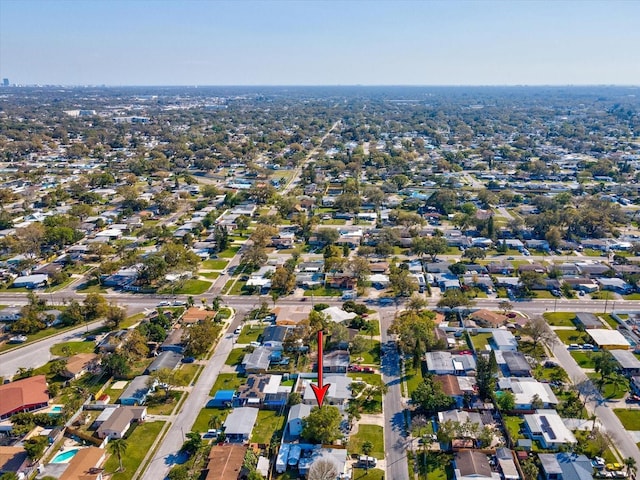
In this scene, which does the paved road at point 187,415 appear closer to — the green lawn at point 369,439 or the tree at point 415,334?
the green lawn at point 369,439

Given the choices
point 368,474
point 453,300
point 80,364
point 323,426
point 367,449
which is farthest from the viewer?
point 453,300

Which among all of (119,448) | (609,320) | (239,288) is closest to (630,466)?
(609,320)

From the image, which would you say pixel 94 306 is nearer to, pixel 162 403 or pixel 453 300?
pixel 162 403

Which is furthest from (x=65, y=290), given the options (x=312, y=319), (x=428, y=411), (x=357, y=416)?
(x=428, y=411)

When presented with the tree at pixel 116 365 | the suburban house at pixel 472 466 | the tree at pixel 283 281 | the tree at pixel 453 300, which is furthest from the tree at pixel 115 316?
the suburban house at pixel 472 466

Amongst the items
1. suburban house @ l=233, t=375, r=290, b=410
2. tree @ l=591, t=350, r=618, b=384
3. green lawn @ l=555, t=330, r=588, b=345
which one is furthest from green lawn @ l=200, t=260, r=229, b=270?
tree @ l=591, t=350, r=618, b=384
